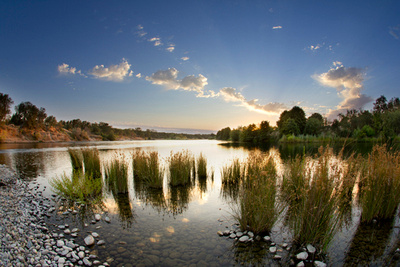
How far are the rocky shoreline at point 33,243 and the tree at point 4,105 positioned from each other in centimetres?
7604

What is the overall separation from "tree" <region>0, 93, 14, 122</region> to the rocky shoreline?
76.0 meters

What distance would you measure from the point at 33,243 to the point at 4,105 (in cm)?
8262

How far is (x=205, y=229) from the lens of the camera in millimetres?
5246

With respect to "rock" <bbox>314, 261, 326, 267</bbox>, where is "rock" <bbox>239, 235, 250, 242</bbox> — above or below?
below

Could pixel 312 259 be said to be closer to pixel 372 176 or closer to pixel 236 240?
pixel 236 240

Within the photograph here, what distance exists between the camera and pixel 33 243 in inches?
157

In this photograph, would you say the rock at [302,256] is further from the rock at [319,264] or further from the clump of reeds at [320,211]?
the clump of reeds at [320,211]

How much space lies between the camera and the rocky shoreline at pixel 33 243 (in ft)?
11.1

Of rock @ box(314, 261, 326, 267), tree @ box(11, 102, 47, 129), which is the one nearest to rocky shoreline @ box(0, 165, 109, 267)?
rock @ box(314, 261, 326, 267)

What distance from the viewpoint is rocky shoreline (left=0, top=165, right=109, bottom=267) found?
3.38 meters

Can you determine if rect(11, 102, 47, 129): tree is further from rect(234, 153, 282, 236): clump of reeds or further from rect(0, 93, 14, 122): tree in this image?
rect(234, 153, 282, 236): clump of reeds

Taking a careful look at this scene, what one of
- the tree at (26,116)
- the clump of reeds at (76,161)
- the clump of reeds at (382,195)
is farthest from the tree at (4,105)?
the clump of reeds at (382,195)

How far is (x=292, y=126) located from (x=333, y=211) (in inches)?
2448

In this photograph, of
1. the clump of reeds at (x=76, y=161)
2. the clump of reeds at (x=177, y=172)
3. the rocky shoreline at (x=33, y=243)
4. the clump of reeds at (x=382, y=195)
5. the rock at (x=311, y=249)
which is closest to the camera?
the rocky shoreline at (x=33, y=243)
